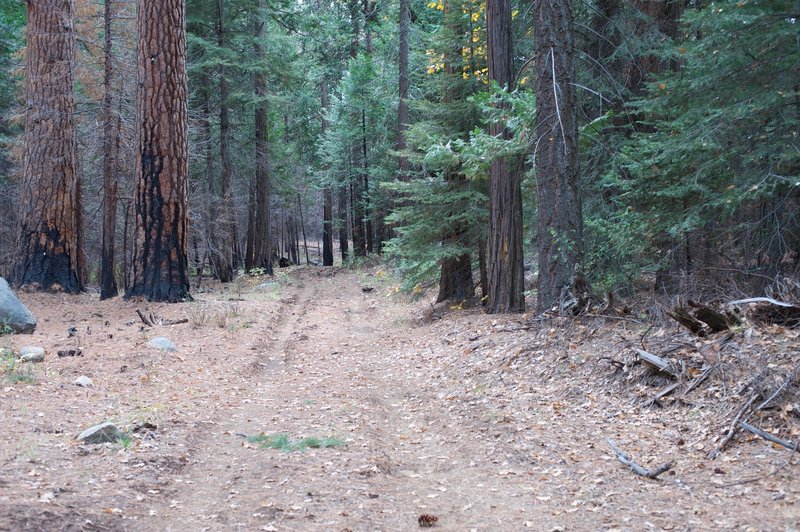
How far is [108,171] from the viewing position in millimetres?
15188

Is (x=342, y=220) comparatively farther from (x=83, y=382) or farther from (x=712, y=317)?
(x=712, y=317)

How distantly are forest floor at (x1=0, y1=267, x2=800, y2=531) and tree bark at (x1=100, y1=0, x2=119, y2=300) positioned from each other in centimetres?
391

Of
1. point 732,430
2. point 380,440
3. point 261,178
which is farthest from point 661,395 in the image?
point 261,178

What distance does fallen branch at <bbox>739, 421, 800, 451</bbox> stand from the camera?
5185 millimetres

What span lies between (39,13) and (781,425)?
53.3 feet

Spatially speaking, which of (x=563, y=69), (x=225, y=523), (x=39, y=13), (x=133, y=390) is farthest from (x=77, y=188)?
(x=225, y=523)

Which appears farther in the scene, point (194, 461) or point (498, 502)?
point (194, 461)

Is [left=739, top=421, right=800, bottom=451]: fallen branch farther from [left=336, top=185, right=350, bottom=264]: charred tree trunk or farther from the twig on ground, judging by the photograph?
A: [left=336, top=185, right=350, bottom=264]: charred tree trunk

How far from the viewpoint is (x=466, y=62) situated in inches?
581

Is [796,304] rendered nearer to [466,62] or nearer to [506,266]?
[506,266]

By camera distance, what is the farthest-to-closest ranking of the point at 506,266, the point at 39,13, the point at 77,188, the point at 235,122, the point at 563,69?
the point at 235,122, the point at 77,188, the point at 39,13, the point at 506,266, the point at 563,69

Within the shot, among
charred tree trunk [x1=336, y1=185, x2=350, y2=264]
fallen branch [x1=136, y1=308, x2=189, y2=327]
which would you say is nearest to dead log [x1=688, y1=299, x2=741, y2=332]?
fallen branch [x1=136, y1=308, x2=189, y2=327]

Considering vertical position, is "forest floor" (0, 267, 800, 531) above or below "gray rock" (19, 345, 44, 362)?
below

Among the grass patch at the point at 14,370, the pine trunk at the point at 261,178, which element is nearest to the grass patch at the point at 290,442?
the grass patch at the point at 14,370
